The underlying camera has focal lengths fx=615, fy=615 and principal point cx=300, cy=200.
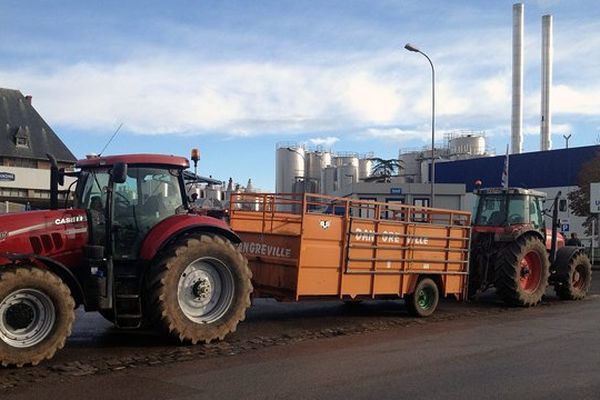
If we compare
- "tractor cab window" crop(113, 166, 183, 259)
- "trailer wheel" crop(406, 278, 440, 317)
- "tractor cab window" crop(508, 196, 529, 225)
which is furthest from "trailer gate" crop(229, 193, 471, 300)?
"tractor cab window" crop(508, 196, 529, 225)

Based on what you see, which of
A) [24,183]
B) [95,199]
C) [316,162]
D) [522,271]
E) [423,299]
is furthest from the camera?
[316,162]

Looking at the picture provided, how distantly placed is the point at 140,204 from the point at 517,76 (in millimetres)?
52620

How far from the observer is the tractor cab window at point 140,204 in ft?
24.3

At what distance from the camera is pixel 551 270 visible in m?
13.2

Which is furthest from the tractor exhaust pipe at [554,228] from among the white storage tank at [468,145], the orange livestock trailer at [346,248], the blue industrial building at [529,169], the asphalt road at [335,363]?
the white storage tank at [468,145]

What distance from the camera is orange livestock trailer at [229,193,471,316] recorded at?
8.80 meters

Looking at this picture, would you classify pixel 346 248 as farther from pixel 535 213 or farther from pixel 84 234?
pixel 535 213

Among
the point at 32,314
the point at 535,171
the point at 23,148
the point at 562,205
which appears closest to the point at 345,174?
the point at 535,171

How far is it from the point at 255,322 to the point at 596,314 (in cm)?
624

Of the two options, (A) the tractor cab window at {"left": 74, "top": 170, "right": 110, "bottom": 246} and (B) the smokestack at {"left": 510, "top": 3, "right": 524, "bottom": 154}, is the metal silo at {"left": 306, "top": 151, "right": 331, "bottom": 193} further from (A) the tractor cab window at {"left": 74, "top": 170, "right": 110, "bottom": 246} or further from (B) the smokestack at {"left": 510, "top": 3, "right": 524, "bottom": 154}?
(A) the tractor cab window at {"left": 74, "top": 170, "right": 110, "bottom": 246}

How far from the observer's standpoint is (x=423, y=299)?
10.6 m

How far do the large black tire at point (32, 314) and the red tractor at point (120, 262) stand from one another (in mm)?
10

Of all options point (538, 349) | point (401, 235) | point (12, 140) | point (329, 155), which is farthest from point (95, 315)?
point (329, 155)

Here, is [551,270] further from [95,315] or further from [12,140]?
[12,140]
